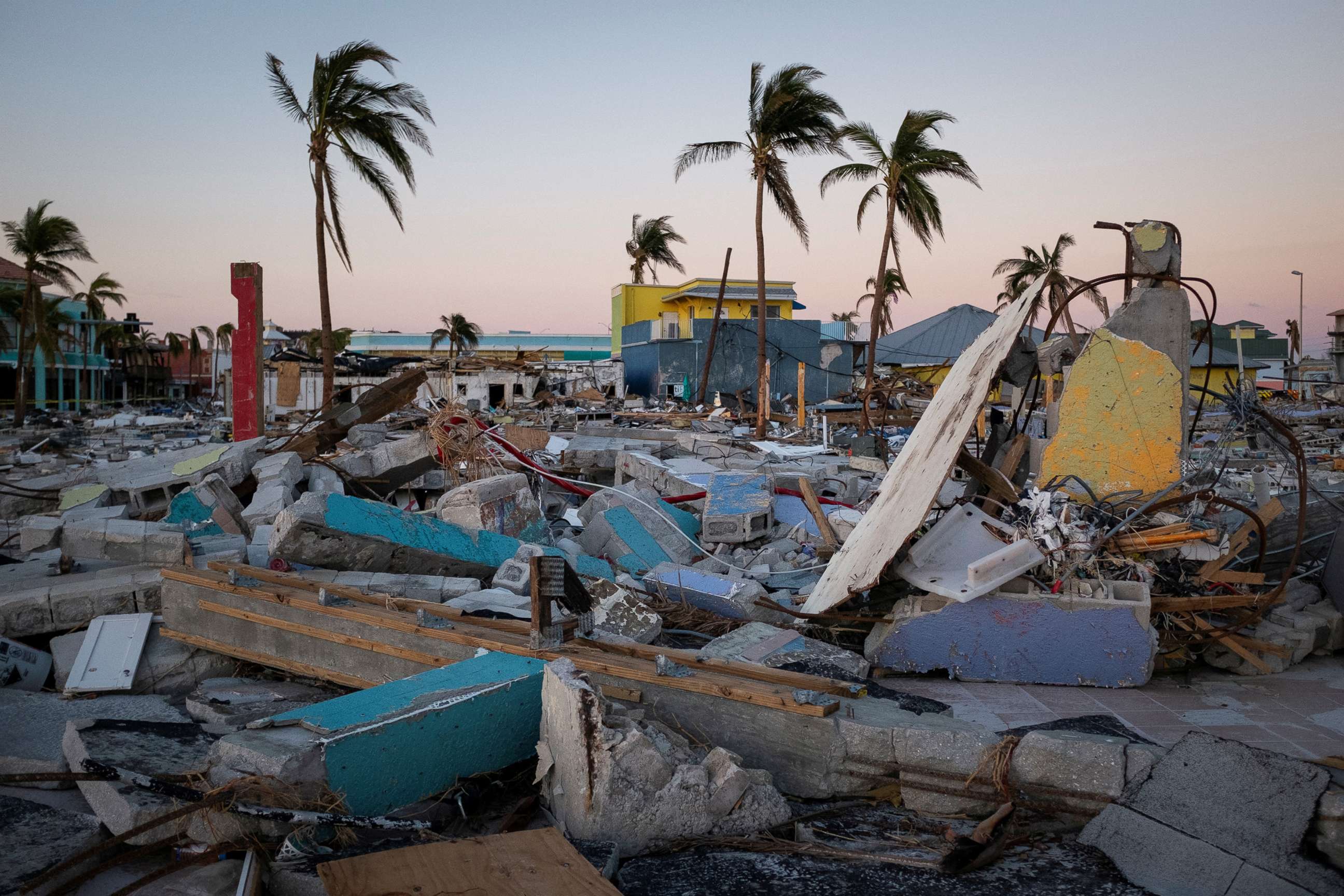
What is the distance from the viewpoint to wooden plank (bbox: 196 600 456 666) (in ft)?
15.0

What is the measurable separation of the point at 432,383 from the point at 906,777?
74.2 ft

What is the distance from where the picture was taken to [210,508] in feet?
26.2

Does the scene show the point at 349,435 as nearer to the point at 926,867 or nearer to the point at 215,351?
the point at 926,867

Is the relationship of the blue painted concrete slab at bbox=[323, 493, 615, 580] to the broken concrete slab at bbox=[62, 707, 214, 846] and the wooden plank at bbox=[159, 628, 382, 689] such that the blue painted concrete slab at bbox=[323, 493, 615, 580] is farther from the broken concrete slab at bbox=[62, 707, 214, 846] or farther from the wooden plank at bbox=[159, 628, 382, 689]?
the broken concrete slab at bbox=[62, 707, 214, 846]

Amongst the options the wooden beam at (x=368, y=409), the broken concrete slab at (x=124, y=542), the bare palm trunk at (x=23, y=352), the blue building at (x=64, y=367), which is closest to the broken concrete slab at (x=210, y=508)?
the broken concrete slab at (x=124, y=542)

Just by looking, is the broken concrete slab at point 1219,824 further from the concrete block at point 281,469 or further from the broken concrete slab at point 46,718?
the concrete block at point 281,469

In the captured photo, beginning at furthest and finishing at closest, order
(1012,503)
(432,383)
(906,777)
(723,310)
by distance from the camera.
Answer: (723,310), (432,383), (1012,503), (906,777)

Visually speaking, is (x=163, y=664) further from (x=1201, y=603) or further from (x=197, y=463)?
(x=1201, y=603)

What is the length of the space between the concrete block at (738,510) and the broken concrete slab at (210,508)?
164 inches

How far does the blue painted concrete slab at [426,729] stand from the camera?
335 centimetres

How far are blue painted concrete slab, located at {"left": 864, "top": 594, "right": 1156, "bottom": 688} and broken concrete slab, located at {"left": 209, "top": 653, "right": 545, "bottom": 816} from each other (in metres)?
2.10

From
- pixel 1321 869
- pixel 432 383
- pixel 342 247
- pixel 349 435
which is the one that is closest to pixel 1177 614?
pixel 1321 869

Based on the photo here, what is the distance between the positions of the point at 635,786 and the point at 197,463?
770 centimetres

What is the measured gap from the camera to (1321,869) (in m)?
2.82
